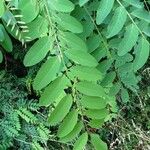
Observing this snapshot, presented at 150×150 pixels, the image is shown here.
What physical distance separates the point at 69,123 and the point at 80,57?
0.83 ft

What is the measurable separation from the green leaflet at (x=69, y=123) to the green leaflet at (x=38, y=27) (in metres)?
0.32

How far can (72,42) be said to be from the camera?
147 cm

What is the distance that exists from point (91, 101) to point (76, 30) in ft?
0.88

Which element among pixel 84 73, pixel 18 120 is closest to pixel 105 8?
pixel 84 73

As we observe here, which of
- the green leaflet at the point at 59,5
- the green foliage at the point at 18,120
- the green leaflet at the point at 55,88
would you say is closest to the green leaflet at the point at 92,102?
the green leaflet at the point at 55,88

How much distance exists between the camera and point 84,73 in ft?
4.83

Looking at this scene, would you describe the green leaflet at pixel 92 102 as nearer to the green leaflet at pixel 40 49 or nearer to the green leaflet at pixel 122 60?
the green leaflet at pixel 40 49

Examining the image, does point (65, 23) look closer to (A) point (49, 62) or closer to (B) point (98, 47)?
(A) point (49, 62)

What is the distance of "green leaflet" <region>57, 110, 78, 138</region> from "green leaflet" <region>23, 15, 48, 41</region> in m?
0.32

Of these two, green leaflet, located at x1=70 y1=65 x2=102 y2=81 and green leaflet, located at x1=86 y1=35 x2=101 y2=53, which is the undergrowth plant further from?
green leaflet, located at x1=86 y1=35 x2=101 y2=53

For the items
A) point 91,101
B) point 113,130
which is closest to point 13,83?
point 113,130

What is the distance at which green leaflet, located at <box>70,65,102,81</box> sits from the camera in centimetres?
145

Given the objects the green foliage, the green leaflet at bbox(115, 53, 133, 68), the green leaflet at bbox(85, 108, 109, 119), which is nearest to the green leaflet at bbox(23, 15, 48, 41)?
the green leaflet at bbox(85, 108, 109, 119)

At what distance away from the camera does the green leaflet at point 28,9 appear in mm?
1433
